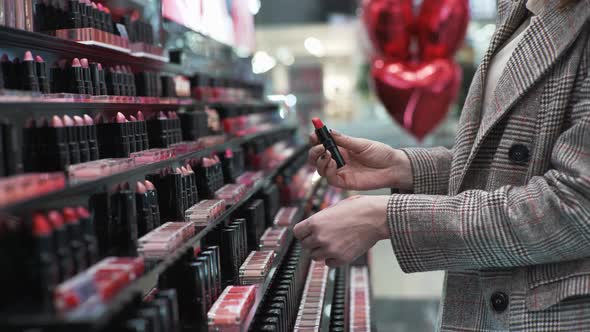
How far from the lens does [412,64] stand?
4.79 meters

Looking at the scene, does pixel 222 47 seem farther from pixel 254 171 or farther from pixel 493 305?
pixel 493 305

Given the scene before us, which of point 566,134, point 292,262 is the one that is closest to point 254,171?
point 292,262

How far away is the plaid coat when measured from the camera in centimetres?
117

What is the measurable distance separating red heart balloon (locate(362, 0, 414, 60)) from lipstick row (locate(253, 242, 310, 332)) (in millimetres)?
2674

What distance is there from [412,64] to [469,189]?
352cm

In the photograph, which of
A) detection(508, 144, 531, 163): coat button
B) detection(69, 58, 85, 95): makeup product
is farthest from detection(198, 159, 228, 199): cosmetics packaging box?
detection(508, 144, 531, 163): coat button

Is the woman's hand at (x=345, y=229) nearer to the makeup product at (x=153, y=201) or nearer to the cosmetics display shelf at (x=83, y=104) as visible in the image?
the makeup product at (x=153, y=201)

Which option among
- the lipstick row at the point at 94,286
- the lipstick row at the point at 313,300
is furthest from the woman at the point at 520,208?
the lipstick row at the point at 313,300

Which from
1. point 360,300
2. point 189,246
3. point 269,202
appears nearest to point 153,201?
point 189,246

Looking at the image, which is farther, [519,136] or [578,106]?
[519,136]

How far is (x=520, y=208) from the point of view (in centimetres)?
120

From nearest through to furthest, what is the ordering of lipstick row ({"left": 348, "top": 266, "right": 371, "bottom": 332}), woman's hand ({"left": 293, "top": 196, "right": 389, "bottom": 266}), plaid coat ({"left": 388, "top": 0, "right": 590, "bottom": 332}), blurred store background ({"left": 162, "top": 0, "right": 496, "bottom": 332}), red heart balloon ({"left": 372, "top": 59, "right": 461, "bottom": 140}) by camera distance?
plaid coat ({"left": 388, "top": 0, "right": 590, "bottom": 332})
woman's hand ({"left": 293, "top": 196, "right": 389, "bottom": 266})
lipstick row ({"left": 348, "top": 266, "right": 371, "bottom": 332})
blurred store background ({"left": 162, "top": 0, "right": 496, "bottom": 332})
red heart balloon ({"left": 372, "top": 59, "right": 461, "bottom": 140})

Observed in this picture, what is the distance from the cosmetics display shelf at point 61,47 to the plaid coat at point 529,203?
2.49ft

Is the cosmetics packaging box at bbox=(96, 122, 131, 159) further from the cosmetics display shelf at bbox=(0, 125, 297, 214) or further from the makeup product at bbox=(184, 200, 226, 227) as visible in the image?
the makeup product at bbox=(184, 200, 226, 227)
